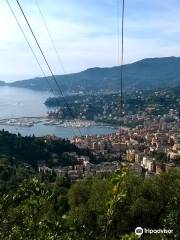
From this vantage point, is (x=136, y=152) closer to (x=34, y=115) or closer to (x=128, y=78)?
(x=34, y=115)

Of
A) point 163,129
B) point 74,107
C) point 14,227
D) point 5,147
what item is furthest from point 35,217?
point 74,107

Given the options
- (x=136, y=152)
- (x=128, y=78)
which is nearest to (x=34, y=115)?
(x=136, y=152)

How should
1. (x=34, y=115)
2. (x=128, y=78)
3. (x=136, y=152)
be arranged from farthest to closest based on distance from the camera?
(x=128, y=78)
(x=34, y=115)
(x=136, y=152)

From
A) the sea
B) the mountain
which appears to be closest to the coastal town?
the sea

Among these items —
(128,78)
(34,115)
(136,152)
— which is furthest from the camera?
(128,78)

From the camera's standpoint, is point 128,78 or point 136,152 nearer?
point 136,152

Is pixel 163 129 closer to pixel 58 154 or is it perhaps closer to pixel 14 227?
pixel 58 154

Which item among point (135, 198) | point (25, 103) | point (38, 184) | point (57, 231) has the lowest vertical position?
point (25, 103)

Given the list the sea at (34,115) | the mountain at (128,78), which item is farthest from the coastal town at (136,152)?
the mountain at (128,78)

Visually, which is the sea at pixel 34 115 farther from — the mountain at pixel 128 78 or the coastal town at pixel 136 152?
the mountain at pixel 128 78
